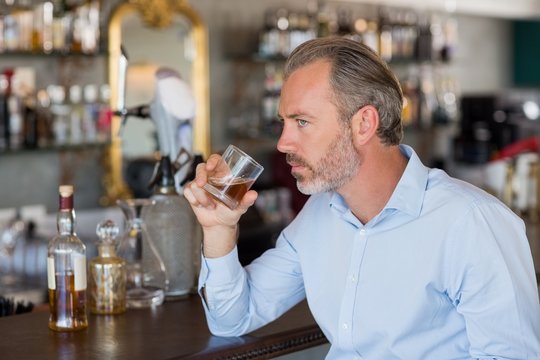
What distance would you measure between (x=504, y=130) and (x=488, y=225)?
6.94 meters

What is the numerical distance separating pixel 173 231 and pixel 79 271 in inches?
15.5

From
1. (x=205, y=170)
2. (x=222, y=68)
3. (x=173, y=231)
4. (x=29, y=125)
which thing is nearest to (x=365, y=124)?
(x=205, y=170)

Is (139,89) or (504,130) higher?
(139,89)

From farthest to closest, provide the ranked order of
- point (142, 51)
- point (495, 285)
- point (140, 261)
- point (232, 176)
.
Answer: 1. point (142, 51)
2. point (140, 261)
3. point (232, 176)
4. point (495, 285)

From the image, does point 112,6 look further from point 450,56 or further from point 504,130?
point 504,130

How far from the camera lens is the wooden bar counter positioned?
2.00 m

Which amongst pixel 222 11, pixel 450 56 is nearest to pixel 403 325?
pixel 222 11

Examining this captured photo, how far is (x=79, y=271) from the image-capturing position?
7.08 feet

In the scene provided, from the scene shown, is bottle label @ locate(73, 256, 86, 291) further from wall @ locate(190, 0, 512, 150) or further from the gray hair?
wall @ locate(190, 0, 512, 150)

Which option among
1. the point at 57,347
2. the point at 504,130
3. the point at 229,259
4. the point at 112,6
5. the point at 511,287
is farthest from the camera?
the point at 504,130

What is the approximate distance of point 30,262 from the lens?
4.69m

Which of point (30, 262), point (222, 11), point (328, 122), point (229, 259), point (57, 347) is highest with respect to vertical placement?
point (222, 11)

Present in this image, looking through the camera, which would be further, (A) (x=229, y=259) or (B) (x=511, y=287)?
(A) (x=229, y=259)

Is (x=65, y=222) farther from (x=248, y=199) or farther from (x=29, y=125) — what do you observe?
(x=29, y=125)
